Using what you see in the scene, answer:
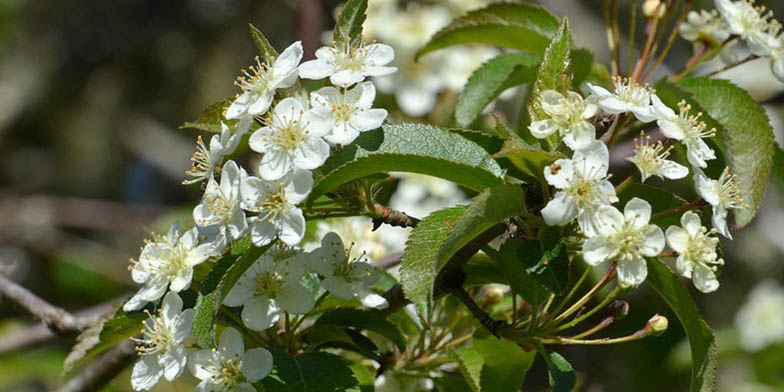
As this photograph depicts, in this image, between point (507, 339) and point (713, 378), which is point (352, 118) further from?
point (713, 378)

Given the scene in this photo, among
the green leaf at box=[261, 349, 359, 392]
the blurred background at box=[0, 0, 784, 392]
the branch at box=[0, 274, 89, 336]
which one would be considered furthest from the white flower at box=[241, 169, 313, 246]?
the blurred background at box=[0, 0, 784, 392]

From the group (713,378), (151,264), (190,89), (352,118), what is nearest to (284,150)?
(352,118)

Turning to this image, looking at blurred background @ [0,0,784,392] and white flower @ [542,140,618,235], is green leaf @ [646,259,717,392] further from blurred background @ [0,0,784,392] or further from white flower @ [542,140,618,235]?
blurred background @ [0,0,784,392]

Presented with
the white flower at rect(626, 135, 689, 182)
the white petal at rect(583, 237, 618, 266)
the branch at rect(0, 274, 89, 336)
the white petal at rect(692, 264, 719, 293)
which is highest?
the white flower at rect(626, 135, 689, 182)

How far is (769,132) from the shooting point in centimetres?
163

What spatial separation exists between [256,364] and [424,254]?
1.02ft

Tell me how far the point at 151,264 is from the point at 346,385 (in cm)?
36

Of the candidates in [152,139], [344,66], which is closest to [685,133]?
[344,66]

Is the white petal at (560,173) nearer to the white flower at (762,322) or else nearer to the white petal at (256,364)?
the white petal at (256,364)

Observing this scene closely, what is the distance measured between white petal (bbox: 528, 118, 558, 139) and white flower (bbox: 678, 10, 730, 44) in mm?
840

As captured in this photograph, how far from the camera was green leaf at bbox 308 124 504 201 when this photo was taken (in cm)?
122

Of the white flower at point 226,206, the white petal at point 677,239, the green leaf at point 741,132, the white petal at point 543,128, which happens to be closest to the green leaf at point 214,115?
the white flower at point 226,206

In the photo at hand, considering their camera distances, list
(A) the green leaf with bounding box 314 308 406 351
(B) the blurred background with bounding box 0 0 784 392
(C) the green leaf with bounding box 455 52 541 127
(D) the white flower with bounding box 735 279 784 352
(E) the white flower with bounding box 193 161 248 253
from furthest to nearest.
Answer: (D) the white flower with bounding box 735 279 784 352 → (B) the blurred background with bounding box 0 0 784 392 → (C) the green leaf with bounding box 455 52 541 127 → (A) the green leaf with bounding box 314 308 406 351 → (E) the white flower with bounding box 193 161 248 253

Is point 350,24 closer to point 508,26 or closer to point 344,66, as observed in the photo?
point 344,66
